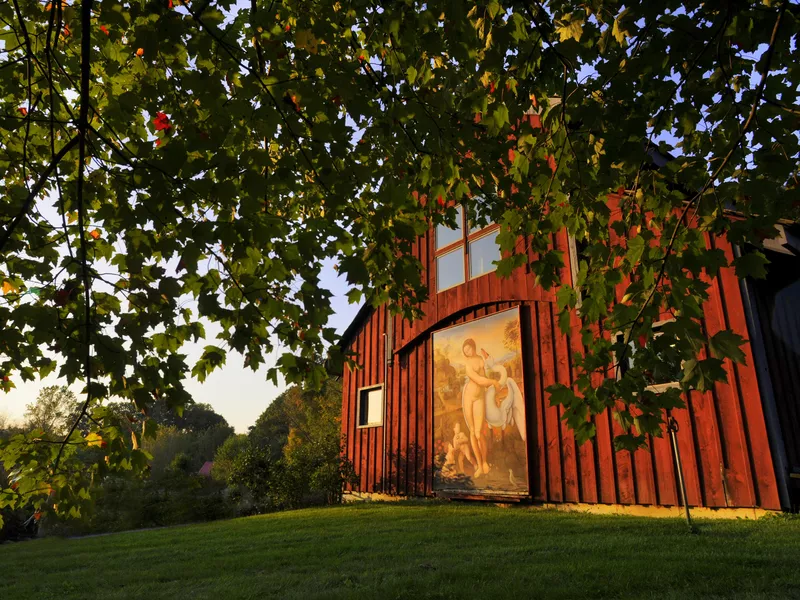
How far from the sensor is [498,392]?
10.5 metres

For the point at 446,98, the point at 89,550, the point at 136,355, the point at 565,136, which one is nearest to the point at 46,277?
the point at 136,355

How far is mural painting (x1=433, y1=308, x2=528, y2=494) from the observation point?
1009cm

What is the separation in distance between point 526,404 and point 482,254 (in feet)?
11.9

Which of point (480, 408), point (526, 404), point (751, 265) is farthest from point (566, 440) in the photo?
point (751, 265)

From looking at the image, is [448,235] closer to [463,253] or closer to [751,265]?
[463,253]

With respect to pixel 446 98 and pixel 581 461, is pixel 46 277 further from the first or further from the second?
pixel 581 461

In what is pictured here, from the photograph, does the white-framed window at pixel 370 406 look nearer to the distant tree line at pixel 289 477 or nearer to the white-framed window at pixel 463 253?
the distant tree line at pixel 289 477

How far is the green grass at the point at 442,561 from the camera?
4117 millimetres

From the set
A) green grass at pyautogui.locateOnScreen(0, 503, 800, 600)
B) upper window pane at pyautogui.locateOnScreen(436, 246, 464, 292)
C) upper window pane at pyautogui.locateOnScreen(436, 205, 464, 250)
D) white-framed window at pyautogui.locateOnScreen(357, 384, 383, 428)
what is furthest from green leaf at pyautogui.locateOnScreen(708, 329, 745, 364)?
white-framed window at pyautogui.locateOnScreen(357, 384, 383, 428)

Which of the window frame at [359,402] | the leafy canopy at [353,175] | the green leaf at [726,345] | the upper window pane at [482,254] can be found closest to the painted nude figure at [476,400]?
the upper window pane at [482,254]

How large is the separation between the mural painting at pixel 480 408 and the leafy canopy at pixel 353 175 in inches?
255

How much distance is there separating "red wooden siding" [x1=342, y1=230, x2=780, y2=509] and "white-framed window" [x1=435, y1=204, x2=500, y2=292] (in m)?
0.30

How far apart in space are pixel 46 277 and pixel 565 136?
372 cm

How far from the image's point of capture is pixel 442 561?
518 cm
